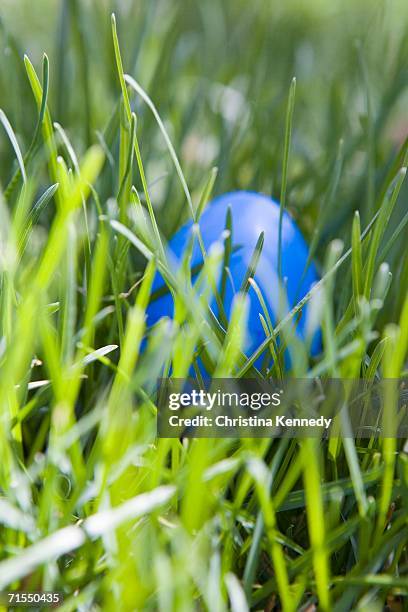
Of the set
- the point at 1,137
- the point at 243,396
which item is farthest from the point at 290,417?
the point at 1,137

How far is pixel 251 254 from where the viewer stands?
2.50 ft

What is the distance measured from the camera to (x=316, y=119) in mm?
1422

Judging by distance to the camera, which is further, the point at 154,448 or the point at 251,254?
the point at 251,254

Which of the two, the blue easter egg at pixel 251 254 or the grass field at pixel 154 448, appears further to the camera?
the blue easter egg at pixel 251 254

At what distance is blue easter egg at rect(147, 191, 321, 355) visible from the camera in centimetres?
73

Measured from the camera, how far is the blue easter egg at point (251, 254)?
0.73m

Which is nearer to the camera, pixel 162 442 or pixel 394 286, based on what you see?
pixel 162 442

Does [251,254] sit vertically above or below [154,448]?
above

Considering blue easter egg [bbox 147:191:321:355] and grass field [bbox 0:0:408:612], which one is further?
→ blue easter egg [bbox 147:191:321:355]

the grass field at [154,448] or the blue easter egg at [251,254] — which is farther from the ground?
the blue easter egg at [251,254]

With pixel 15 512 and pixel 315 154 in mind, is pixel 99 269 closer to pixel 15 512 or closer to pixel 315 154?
pixel 15 512

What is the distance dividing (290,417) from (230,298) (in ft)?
0.59

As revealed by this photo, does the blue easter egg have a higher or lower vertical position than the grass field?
higher

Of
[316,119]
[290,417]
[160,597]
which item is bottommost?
[160,597]
